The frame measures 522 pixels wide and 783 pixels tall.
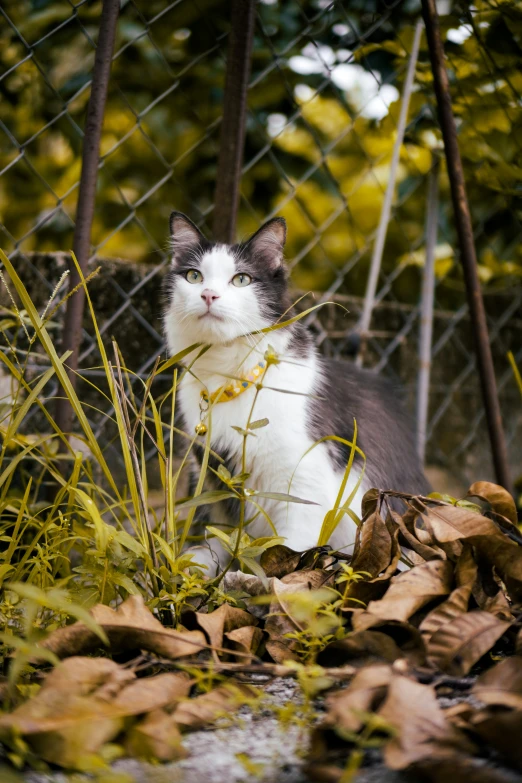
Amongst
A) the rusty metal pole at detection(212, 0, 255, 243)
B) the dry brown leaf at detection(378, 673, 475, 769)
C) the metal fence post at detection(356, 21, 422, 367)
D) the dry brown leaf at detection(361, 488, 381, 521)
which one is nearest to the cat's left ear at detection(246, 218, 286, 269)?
the rusty metal pole at detection(212, 0, 255, 243)

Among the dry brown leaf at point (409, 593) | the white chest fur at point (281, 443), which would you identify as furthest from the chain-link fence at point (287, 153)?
the dry brown leaf at point (409, 593)

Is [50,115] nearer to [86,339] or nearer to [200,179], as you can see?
[200,179]

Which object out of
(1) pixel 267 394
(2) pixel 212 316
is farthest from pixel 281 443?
(2) pixel 212 316

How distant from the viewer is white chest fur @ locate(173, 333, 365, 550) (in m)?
1.51

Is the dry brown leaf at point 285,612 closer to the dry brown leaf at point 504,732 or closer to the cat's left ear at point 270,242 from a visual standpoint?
the dry brown leaf at point 504,732

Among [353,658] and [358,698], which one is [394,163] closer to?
[353,658]

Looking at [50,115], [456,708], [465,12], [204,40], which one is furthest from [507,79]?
[456,708]

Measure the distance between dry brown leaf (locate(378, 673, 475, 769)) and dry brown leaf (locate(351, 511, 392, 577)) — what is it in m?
0.31

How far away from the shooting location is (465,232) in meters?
1.72

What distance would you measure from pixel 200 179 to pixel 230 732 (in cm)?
215

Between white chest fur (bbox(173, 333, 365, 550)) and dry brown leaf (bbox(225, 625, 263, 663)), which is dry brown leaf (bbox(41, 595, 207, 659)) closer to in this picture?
dry brown leaf (bbox(225, 625, 263, 663))

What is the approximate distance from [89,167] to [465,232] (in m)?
0.89

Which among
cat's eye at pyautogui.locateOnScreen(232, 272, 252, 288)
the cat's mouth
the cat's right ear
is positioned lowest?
the cat's mouth

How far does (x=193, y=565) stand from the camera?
3.60 feet
